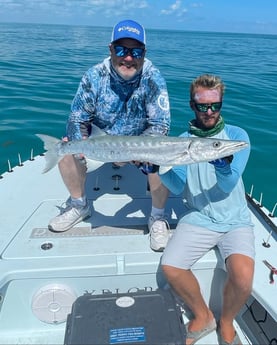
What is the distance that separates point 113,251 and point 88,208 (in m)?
0.64

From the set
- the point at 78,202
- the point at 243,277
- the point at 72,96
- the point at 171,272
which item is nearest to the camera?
A: the point at 243,277

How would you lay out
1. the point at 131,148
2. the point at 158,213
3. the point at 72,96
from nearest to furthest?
the point at 131,148 → the point at 158,213 → the point at 72,96

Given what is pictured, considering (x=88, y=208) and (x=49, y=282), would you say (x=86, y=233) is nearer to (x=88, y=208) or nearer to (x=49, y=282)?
(x=88, y=208)

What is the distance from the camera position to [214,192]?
9.33ft

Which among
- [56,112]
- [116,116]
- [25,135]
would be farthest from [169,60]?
[116,116]

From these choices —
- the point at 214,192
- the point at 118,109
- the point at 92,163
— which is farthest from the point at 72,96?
the point at 214,192

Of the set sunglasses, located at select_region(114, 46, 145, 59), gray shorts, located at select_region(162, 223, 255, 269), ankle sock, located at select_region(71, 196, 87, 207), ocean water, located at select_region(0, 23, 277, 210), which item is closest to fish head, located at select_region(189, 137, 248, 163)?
gray shorts, located at select_region(162, 223, 255, 269)

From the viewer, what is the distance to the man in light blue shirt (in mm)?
2553

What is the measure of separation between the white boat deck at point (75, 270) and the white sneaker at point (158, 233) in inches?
2.8

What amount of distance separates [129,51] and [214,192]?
1.42 metres

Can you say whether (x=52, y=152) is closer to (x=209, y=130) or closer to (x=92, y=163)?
(x=92, y=163)

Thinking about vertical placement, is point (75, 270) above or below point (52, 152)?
below

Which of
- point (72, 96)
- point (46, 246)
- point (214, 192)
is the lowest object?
point (72, 96)

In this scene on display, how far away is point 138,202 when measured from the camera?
149 inches
